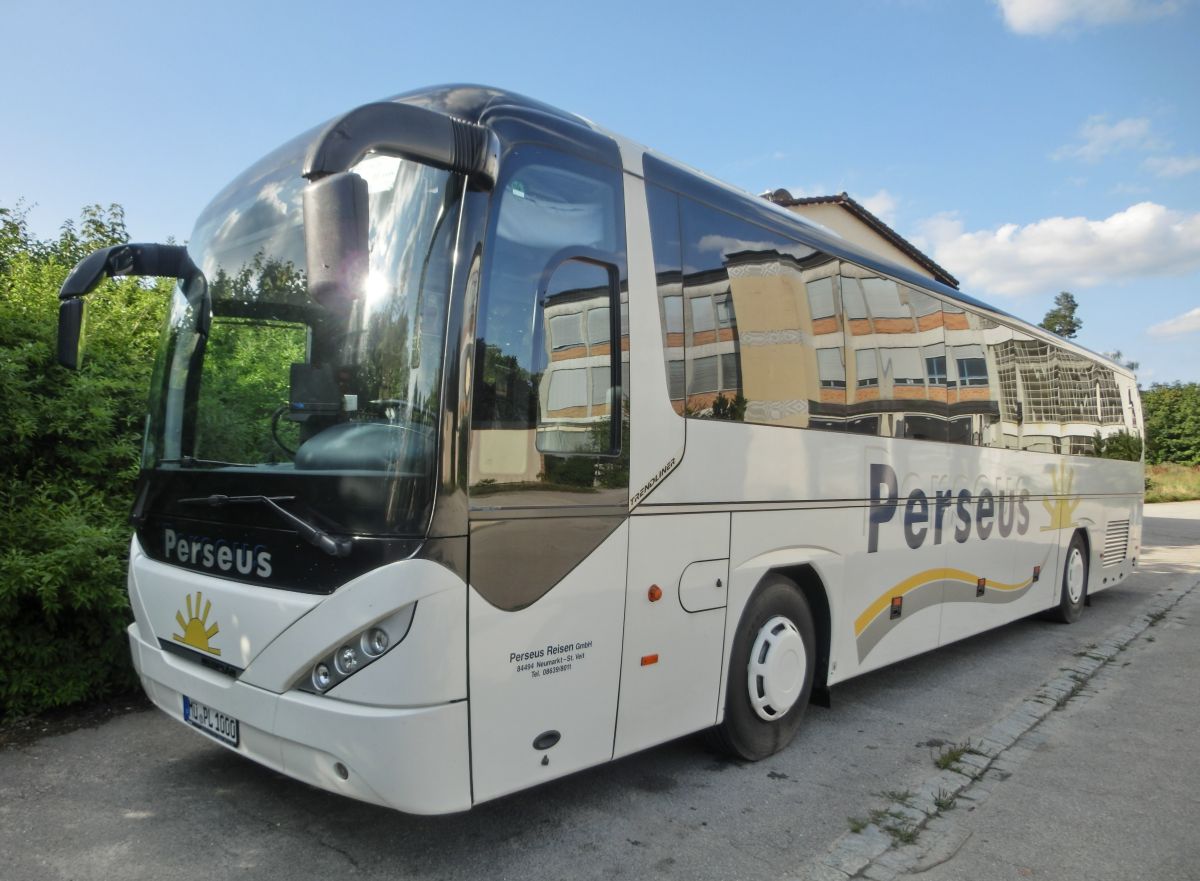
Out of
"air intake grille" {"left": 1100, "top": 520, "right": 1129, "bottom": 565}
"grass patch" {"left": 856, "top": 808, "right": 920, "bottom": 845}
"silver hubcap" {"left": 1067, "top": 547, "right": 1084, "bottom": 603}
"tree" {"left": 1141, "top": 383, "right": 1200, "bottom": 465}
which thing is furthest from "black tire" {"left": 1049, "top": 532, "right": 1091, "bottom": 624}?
"tree" {"left": 1141, "top": 383, "right": 1200, "bottom": 465}

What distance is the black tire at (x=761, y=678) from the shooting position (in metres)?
4.93

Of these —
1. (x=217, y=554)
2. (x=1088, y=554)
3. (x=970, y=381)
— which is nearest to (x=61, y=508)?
(x=217, y=554)

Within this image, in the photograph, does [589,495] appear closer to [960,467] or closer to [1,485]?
[1,485]

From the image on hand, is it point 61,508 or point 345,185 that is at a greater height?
point 345,185

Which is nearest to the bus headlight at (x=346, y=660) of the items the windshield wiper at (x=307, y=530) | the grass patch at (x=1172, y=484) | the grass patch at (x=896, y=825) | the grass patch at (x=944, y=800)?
the windshield wiper at (x=307, y=530)

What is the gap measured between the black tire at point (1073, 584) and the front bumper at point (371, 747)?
9.02 meters

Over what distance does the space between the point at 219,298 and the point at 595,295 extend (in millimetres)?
1836

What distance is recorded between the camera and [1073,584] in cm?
1053

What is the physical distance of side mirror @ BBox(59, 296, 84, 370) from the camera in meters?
4.19

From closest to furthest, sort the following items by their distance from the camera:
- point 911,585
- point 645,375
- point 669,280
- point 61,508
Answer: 1. point 645,375
2. point 669,280
3. point 61,508
4. point 911,585

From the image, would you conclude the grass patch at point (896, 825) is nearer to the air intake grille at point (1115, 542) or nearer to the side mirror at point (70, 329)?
the side mirror at point (70, 329)

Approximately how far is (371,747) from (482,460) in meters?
1.14

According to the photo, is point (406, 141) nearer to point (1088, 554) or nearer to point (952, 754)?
point (952, 754)

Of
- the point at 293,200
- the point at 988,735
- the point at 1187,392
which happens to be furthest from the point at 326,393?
the point at 1187,392
